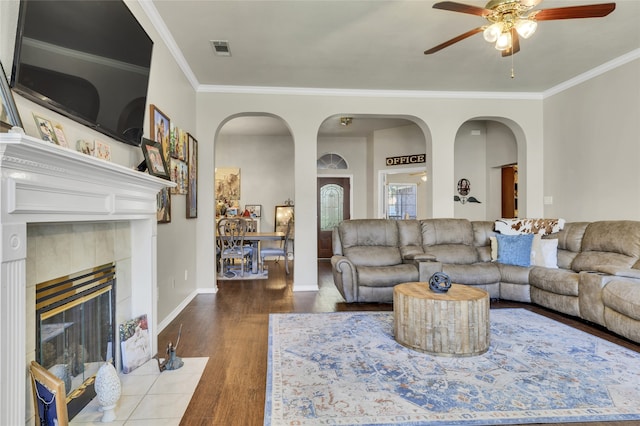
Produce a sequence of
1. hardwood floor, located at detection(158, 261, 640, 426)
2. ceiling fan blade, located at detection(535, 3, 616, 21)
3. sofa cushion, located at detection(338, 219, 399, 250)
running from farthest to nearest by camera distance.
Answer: sofa cushion, located at detection(338, 219, 399, 250)
ceiling fan blade, located at detection(535, 3, 616, 21)
hardwood floor, located at detection(158, 261, 640, 426)

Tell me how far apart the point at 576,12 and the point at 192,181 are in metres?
4.09

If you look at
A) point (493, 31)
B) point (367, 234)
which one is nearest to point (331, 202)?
point (367, 234)

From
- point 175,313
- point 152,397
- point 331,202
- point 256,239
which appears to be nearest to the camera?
point 152,397

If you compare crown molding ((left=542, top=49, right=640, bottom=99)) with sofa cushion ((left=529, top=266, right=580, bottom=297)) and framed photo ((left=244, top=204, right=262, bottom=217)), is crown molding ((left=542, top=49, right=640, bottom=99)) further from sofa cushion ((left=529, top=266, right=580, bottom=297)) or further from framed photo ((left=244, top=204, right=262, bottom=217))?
framed photo ((left=244, top=204, right=262, bottom=217))

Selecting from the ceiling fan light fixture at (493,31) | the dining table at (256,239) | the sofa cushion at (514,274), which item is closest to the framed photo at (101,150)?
the ceiling fan light fixture at (493,31)

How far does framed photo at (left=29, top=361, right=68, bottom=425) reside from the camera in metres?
1.34

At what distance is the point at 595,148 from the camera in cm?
449

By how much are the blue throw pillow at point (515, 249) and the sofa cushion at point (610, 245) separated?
0.48 meters

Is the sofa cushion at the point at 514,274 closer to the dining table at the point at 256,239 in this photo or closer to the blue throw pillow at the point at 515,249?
the blue throw pillow at the point at 515,249

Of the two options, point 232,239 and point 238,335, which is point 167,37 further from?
point 232,239

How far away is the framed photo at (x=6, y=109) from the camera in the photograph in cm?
129

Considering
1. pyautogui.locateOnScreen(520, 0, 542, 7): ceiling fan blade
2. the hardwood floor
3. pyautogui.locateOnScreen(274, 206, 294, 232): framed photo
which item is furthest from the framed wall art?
pyautogui.locateOnScreen(520, 0, 542, 7): ceiling fan blade

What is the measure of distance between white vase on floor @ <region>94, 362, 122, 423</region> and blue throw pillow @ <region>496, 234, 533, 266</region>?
423 centimetres

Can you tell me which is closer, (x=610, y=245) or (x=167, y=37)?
(x=167, y=37)
